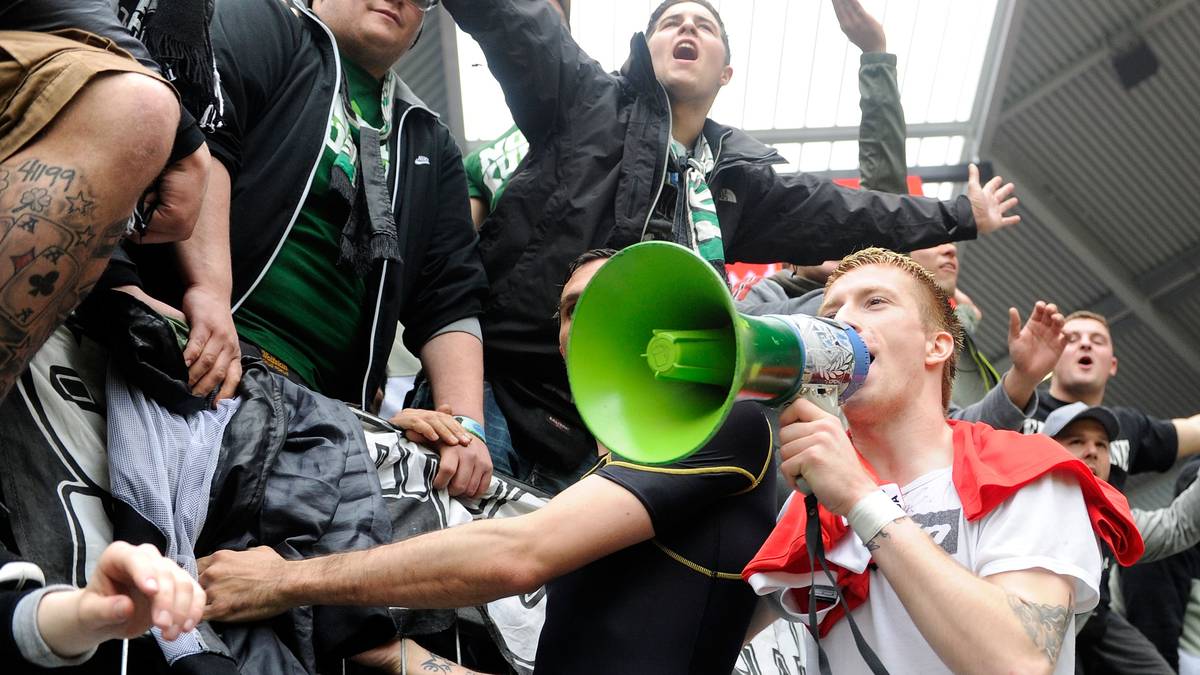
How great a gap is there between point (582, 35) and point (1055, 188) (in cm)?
362

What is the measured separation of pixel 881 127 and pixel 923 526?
2739 mm

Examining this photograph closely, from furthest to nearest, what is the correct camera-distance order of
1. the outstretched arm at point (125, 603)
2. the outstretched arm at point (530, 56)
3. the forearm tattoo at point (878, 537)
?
the outstretched arm at point (530, 56)
the forearm tattoo at point (878, 537)
the outstretched arm at point (125, 603)

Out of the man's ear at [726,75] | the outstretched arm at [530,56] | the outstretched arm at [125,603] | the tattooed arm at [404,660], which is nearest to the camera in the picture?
the outstretched arm at [125,603]

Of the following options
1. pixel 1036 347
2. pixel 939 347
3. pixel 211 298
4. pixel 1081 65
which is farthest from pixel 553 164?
pixel 1081 65

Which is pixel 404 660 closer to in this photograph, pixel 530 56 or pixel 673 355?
pixel 673 355

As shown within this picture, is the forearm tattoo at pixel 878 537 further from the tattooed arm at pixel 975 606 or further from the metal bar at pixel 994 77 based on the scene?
the metal bar at pixel 994 77

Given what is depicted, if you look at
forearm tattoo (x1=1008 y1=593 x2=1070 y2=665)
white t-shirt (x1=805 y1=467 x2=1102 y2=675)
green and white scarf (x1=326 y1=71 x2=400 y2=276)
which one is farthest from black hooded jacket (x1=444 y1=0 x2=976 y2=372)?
forearm tattoo (x1=1008 y1=593 x2=1070 y2=665)

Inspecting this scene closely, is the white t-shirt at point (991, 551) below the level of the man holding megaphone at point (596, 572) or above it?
above

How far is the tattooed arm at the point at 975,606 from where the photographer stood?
2.12m

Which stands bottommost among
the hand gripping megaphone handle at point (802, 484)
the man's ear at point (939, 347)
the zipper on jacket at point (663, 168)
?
the zipper on jacket at point (663, 168)

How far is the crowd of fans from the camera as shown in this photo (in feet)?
7.20

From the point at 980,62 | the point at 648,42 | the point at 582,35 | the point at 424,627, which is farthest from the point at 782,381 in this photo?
the point at 980,62

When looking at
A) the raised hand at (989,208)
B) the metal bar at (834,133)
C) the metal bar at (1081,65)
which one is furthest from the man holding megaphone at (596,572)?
the metal bar at (1081,65)

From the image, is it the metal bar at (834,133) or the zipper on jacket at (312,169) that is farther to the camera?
the metal bar at (834,133)
